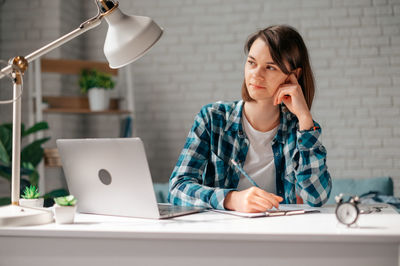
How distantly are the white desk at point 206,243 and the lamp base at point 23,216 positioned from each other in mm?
37

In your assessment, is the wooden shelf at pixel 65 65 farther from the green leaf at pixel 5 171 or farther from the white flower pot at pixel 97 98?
the green leaf at pixel 5 171

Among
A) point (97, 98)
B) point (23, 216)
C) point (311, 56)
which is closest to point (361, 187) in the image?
point (311, 56)

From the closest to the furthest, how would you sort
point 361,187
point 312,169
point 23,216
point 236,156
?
point 23,216, point 312,169, point 236,156, point 361,187

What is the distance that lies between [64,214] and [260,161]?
0.79m

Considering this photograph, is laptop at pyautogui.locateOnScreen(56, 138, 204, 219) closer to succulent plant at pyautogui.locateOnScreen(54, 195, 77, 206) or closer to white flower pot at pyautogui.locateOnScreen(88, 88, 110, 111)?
succulent plant at pyautogui.locateOnScreen(54, 195, 77, 206)

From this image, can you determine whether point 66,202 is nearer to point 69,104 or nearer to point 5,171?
point 5,171

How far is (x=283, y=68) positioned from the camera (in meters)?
1.55

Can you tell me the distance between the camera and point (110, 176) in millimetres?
1193

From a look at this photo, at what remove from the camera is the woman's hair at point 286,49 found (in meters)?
1.55

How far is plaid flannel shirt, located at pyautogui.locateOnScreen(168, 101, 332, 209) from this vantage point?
4.87ft

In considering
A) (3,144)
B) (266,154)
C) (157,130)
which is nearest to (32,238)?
(266,154)

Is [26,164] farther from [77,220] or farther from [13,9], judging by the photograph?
[77,220]

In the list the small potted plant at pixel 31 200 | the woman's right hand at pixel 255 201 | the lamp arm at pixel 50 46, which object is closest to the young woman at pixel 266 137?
the woman's right hand at pixel 255 201

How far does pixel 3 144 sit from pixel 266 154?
6.27 feet
